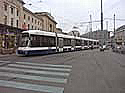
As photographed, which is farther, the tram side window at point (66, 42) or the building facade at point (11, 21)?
the building facade at point (11, 21)

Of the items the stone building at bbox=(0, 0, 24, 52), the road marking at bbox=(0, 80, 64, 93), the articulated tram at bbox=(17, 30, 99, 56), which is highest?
the stone building at bbox=(0, 0, 24, 52)

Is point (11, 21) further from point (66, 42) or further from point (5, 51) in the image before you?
point (66, 42)

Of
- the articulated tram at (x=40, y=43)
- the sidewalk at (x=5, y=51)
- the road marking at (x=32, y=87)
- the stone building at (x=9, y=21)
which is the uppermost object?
the stone building at (x=9, y=21)

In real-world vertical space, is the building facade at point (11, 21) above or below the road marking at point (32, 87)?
above

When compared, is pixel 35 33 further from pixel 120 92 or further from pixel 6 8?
pixel 6 8

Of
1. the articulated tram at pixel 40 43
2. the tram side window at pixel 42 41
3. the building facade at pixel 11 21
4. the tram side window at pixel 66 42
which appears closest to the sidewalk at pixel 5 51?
the building facade at pixel 11 21

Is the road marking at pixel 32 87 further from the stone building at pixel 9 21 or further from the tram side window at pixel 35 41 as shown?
the stone building at pixel 9 21

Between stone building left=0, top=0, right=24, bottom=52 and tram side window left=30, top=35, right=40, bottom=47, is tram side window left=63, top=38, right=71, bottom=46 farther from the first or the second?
stone building left=0, top=0, right=24, bottom=52

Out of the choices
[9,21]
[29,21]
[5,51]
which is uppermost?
[29,21]

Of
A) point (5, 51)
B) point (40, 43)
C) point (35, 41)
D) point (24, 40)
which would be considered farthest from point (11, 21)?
point (35, 41)

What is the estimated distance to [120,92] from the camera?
5.26m

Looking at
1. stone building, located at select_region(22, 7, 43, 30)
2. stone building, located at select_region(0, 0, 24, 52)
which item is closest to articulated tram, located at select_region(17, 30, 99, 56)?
stone building, located at select_region(0, 0, 24, 52)

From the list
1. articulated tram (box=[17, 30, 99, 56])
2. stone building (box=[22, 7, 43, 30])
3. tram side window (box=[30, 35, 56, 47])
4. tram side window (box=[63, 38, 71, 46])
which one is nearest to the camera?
articulated tram (box=[17, 30, 99, 56])

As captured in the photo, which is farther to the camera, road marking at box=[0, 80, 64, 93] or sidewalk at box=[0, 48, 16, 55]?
sidewalk at box=[0, 48, 16, 55]
